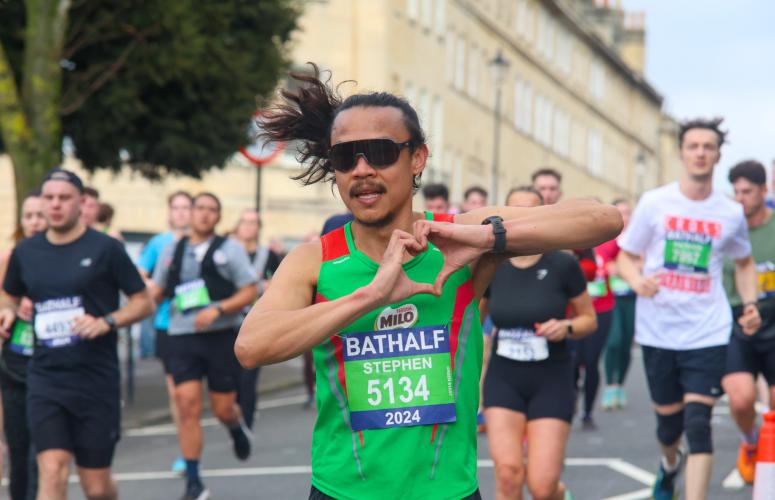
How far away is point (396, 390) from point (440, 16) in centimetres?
4284

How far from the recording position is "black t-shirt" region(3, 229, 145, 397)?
8061 mm

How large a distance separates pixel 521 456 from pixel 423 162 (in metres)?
3.55

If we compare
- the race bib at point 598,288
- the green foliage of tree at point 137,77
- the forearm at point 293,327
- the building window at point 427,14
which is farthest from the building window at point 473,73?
the forearm at point 293,327

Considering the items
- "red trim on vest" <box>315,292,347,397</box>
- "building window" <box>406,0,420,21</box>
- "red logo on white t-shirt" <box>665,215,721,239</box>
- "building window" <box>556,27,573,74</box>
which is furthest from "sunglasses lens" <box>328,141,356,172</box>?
"building window" <box>556,27,573,74</box>

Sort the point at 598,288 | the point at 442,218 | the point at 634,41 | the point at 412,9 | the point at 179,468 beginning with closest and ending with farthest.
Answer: the point at 442,218 < the point at 179,468 < the point at 598,288 < the point at 412,9 < the point at 634,41

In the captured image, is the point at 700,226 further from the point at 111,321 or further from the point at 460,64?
the point at 460,64

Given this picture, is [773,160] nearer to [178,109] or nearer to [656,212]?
[656,212]

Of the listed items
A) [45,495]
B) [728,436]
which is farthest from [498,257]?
[728,436]

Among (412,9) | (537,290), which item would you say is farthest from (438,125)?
(537,290)

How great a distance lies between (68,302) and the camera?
8094 millimetres

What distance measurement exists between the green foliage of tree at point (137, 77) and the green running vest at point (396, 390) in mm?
11983

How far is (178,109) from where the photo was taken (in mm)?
20844

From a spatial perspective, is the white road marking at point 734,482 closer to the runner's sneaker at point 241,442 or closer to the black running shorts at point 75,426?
the runner's sneaker at point 241,442

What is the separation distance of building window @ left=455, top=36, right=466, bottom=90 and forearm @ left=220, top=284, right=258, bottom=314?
38171 millimetres
